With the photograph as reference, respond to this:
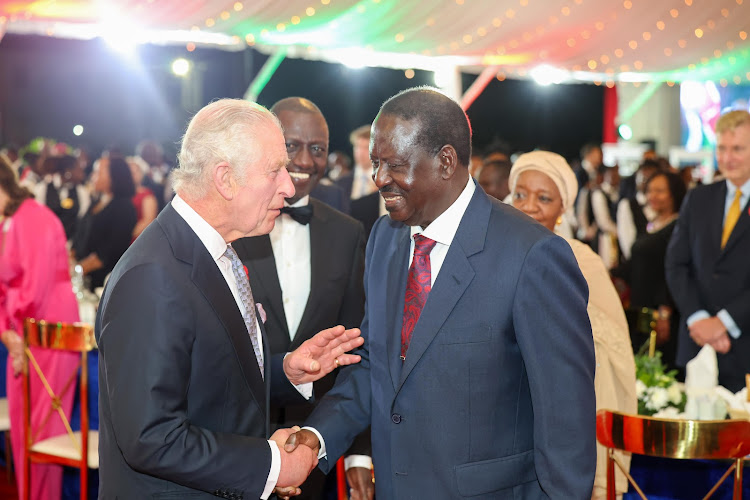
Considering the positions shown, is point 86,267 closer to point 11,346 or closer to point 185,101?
point 11,346

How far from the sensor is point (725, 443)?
2730 millimetres

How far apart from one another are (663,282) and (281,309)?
3.93 m

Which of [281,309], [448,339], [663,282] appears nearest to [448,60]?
[663,282]

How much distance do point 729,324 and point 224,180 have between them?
3252 mm

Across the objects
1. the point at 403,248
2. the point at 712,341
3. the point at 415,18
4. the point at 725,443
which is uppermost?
the point at 415,18

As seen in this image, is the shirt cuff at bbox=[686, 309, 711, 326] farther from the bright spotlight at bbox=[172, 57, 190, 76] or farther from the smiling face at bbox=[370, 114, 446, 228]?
the bright spotlight at bbox=[172, 57, 190, 76]

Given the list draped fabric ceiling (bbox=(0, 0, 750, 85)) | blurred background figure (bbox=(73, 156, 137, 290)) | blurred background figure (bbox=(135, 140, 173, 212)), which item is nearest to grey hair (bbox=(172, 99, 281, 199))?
blurred background figure (bbox=(73, 156, 137, 290))

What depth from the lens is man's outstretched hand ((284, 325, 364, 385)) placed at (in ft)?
7.68

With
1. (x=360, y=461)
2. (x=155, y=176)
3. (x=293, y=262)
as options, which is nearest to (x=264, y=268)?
(x=293, y=262)

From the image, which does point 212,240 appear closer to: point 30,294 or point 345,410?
point 345,410

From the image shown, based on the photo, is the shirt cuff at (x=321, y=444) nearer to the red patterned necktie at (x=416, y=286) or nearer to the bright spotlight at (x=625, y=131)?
the red patterned necktie at (x=416, y=286)

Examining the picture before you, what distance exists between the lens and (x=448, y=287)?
81.3 inches

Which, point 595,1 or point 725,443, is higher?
point 595,1

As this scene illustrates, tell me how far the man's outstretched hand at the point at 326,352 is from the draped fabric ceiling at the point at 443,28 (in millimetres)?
5461
